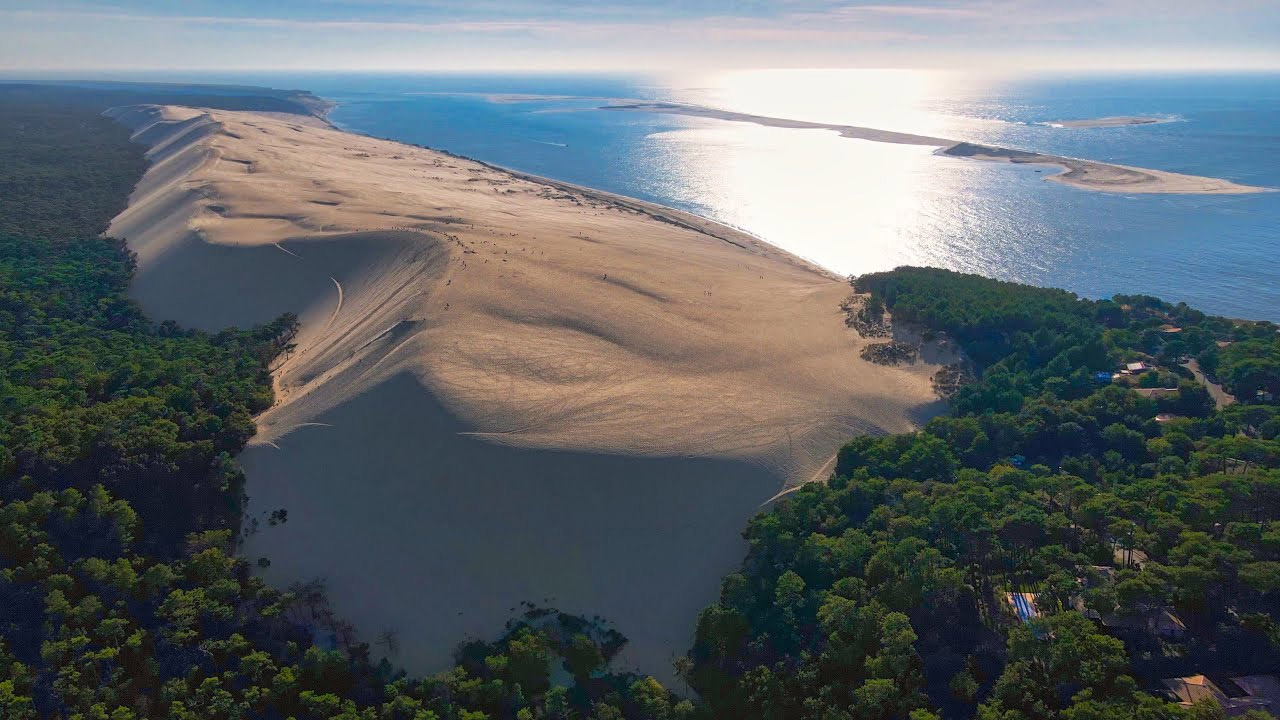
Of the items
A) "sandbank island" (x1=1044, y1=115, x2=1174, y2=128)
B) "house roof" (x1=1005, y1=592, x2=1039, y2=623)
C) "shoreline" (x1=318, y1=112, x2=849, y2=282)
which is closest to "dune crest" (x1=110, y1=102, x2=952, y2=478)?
"shoreline" (x1=318, y1=112, x2=849, y2=282)

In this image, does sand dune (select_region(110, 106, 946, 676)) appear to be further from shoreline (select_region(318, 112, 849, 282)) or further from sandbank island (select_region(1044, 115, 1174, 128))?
sandbank island (select_region(1044, 115, 1174, 128))

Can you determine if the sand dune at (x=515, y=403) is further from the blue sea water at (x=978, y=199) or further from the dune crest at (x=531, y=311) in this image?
the blue sea water at (x=978, y=199)

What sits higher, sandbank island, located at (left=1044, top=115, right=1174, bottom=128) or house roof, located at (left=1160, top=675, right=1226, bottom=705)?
sandbank island, located at (left=1044, top=115, right=1174, bottom=128)

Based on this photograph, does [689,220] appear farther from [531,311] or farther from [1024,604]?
[1024,604]

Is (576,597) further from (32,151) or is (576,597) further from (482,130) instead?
(482,130)

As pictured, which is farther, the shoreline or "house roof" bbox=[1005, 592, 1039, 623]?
the shoreline

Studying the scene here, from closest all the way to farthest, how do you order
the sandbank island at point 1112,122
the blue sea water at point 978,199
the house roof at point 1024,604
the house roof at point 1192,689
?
1. the house roof at point 1192,689
2. the house roof at point 1024,604
3. the blue sea water at point 978,199
4. the sandbank island at point 1112,122

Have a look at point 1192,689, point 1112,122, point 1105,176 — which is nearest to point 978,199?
point 1105,176

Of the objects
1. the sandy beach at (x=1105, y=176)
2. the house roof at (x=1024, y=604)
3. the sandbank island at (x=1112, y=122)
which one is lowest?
the house roof at (x=1024, y=604)

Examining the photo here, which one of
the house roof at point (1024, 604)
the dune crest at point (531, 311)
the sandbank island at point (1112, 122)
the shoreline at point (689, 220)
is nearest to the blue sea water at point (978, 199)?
the shoreline at point (689, 220)

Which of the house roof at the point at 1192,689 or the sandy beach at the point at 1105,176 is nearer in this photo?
the house roof at the point at 1192,689
